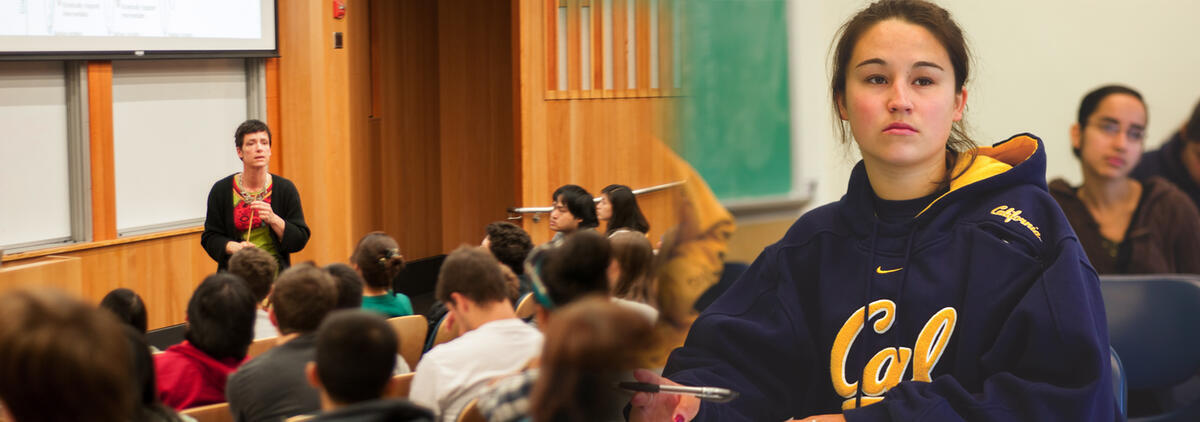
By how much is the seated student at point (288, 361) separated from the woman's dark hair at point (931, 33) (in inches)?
47.5

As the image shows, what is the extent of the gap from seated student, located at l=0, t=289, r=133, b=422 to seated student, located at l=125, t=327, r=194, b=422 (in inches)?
10.5

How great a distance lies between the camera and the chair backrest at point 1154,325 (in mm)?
1759

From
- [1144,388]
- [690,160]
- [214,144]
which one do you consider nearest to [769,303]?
[690,160]

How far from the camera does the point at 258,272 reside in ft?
10.2

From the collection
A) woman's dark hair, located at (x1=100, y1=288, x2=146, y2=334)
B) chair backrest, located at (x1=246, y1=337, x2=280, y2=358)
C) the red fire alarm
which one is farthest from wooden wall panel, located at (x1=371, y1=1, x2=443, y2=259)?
woman's dark hair, located at (x1=100, y1=288, x2=146, y2=334)

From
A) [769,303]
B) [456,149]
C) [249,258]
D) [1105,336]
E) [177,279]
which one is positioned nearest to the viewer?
[1105,336]

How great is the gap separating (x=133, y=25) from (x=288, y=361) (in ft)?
11.3

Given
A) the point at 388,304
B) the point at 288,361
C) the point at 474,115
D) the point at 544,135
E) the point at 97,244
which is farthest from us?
the point at 474,115

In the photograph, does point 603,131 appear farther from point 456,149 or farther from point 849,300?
point 849,300

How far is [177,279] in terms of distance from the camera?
5.57 metres

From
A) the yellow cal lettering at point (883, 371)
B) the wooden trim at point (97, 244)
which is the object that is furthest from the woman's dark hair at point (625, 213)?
the wooden trim at point (97, 244)

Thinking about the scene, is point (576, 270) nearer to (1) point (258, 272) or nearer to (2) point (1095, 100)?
(2) point (1095, 100)

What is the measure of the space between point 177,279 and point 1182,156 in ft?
16.0

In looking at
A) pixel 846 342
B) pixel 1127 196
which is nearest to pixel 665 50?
pixel 846 342
